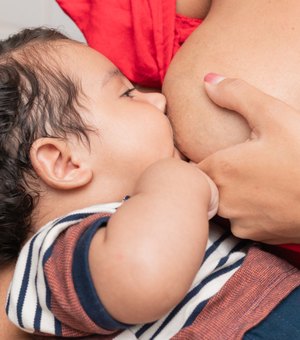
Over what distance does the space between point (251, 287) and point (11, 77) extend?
445mm

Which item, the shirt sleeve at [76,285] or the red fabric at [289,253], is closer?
the shirt sleeve at [76,285]

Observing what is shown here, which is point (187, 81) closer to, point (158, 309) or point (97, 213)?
point (97, 213)

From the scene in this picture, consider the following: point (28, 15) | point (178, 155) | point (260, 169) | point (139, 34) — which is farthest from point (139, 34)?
point (28, 15)

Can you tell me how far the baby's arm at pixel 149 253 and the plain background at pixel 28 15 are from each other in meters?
1.00

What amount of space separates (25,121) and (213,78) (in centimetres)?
27

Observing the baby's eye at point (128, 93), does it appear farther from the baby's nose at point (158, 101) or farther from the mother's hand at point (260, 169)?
the mother's hand at point (260, 169)

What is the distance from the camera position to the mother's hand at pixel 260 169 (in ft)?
2.46

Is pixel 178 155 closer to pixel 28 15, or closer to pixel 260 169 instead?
pixel 260 169

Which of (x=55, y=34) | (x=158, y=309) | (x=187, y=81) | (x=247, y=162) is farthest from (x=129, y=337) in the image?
(x=55, y=34)

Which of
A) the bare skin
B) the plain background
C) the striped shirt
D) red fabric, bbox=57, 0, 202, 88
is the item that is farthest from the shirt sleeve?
the plain background

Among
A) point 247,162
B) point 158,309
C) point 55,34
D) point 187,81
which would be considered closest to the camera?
point 158,309

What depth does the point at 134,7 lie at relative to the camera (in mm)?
1017

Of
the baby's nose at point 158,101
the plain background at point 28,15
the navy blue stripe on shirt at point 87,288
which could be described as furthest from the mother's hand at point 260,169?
the plain background at point 28,15

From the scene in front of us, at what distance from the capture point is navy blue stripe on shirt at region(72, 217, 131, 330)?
2.20 feet
